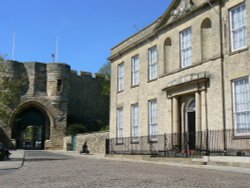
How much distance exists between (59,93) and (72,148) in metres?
8.37

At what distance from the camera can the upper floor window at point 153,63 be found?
26031 millimetres

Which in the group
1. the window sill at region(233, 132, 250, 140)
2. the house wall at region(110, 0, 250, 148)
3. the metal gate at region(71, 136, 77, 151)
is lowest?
the metal gate at region(71, 136, 77, 151)

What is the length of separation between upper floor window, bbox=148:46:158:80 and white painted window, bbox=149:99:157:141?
1.76 metres

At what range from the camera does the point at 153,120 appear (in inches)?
1001

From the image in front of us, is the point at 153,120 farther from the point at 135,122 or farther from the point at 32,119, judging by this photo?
the point at 32,119

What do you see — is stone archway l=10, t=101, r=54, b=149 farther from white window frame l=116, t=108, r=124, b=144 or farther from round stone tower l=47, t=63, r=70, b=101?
white window frame l=116, t=108, r=124, b=144

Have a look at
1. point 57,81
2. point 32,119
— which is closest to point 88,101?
point 57,81

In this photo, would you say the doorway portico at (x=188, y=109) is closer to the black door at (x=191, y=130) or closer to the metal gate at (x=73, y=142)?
the black door at (x=191, y=130)

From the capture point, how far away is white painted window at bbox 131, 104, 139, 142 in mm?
27084

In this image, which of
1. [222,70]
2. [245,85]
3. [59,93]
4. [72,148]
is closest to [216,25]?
[222,70]

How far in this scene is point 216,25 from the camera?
800 inches

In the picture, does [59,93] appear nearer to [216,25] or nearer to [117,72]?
[117,72]

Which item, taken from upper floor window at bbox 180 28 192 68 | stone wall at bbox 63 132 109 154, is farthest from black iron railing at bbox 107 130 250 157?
stone wall at bbox 63 132 109 154

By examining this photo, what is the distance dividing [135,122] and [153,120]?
232 cm
